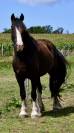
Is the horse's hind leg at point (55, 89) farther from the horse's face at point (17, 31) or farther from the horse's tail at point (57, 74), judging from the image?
the horse's face at point (17, 31)

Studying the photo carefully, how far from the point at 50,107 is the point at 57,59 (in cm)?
132

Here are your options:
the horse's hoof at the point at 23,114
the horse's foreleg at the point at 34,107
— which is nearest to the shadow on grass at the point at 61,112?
the horse's foreleg at the point at 34,107

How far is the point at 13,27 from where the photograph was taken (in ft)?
32.8

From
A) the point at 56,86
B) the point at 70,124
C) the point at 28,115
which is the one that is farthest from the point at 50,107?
the point at 70,124

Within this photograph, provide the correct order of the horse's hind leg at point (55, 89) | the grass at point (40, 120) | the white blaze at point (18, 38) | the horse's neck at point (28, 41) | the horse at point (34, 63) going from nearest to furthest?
1. the grass at point (40, 120)
2. the white blaze at point (18, 38)
3. the horse at point (34, 63)
4. the horse's neck at point (28, 41)
5. the horse's hind leg at point (55, 89)

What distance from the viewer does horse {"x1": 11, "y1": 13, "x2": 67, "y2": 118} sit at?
10.0 metres

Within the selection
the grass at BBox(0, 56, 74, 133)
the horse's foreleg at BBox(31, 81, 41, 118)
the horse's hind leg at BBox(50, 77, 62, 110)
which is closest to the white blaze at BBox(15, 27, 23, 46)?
the horse's foreleg at BBox(31, 81, 41, 118)

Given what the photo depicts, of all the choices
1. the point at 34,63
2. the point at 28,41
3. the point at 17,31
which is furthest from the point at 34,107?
the point at 17,31

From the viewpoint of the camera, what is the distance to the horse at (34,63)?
394 inches

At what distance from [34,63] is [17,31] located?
3.35 ft

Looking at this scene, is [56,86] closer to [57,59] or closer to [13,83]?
[57,59]

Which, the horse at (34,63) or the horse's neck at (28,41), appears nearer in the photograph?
the horse at (34,63)

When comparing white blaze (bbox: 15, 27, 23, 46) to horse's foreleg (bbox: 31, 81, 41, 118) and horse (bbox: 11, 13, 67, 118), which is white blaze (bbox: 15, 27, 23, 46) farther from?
horse's foreleg (bbox: 31, 81, 41, 118)

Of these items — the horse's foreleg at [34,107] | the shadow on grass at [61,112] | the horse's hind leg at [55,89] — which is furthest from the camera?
the horse's hind leg at [55,89]
